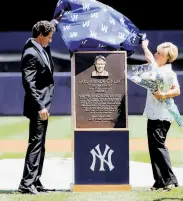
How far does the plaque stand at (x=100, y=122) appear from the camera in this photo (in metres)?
8.17

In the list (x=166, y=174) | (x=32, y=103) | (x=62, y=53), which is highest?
(x=62, y=53)

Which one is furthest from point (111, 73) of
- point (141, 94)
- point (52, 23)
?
Result: point (141, 94)

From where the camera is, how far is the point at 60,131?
1620 centimetres

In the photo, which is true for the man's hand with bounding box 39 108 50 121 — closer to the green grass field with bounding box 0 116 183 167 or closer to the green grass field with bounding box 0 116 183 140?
the green grass field with bounding box 0 116 183 167

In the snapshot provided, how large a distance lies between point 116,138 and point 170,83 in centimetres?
99

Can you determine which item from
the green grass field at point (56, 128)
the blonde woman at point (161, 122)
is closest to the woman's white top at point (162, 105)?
the blonde woman at point (161, 122)

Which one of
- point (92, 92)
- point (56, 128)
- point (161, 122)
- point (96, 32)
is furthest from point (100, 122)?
point (56, 128)

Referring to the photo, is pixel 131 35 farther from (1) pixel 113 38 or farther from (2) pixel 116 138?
(2) pixel 116 138

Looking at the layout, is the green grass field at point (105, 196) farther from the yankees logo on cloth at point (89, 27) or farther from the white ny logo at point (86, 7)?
the white ny logo at point (86, 7)

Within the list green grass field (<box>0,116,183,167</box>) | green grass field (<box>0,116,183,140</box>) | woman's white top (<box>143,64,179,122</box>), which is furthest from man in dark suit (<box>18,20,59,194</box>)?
green grass field (<box>0,116,183,140</box>)

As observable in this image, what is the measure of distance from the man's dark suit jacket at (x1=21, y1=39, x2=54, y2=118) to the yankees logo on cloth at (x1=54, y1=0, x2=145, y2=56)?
0.42m

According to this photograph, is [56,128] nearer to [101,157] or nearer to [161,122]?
[101,157]

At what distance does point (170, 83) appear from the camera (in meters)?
8.22

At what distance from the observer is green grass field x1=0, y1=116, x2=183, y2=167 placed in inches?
472
